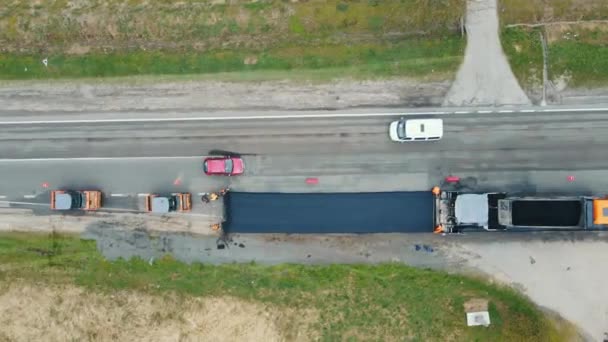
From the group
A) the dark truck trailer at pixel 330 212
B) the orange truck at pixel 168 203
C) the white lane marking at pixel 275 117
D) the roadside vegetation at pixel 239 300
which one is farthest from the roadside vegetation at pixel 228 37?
the roadside vegetation at pixel 239 300

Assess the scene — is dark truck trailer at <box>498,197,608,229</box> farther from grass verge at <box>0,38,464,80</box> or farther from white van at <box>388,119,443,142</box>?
grass verge at <box>0,38,464,80</box>

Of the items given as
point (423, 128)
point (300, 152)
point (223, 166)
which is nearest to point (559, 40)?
point (423, 128)

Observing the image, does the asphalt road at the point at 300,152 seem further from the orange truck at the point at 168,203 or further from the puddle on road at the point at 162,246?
the puddle on road at the point at 162,246

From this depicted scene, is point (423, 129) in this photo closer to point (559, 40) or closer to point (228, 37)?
point (559, 40)

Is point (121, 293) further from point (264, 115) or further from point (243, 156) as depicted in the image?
point (264, 115)

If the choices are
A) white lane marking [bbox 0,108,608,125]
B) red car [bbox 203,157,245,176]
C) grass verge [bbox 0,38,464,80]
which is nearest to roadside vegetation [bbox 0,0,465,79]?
grass verge [bbox 0,38,464,80]
